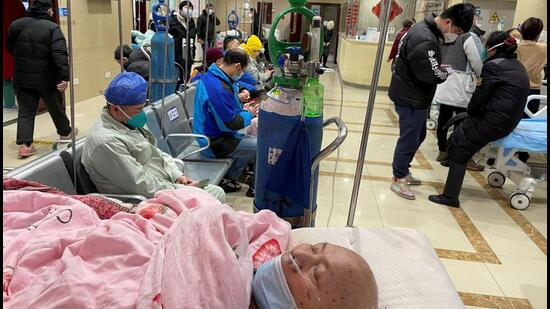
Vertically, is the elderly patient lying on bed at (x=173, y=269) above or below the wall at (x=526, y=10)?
below

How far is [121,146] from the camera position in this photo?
214cm

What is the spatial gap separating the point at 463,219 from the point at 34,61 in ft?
12.8

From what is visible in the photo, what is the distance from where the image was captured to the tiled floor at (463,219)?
2.49 m

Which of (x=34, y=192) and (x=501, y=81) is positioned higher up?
(x=501, y=81)

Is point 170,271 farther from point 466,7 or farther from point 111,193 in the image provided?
point 466,7

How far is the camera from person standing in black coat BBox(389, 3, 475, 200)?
3.17 metres

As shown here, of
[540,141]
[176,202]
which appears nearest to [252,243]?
[176,202]

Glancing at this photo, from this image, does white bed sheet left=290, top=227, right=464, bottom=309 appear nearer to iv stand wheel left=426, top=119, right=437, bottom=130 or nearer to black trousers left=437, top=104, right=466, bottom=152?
black trousers left=437, top=104, right=466, bottom=152

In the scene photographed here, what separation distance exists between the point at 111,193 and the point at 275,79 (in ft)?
3.30

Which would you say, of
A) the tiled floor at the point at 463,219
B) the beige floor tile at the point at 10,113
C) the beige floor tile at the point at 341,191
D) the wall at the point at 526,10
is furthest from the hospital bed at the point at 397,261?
the wall at the point at 526,10

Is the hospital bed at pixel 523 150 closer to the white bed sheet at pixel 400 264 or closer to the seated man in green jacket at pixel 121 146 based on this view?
the white bed sheet at pixel 400 264

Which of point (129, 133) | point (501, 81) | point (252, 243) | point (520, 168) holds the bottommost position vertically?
point (520, 168)

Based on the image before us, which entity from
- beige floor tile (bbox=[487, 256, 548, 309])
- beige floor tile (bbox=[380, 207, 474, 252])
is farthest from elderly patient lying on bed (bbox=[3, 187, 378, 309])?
beige floor tile (bbox=[380, 207, 474, 252])

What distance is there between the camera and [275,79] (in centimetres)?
222
